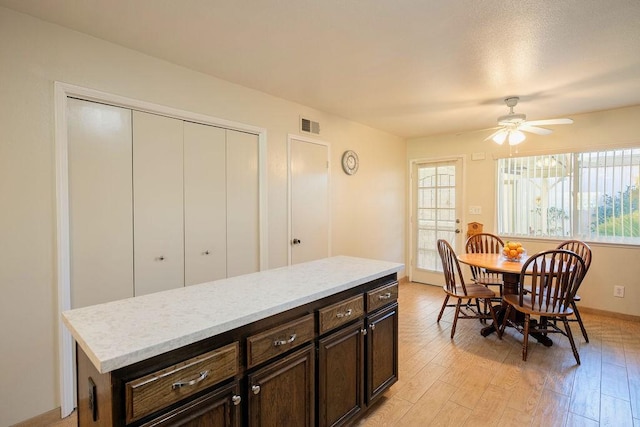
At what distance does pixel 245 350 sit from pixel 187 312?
0.29m

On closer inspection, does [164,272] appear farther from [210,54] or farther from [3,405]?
[210,54]

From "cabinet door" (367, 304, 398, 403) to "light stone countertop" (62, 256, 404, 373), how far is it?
1.00 ft

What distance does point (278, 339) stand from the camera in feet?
4.64

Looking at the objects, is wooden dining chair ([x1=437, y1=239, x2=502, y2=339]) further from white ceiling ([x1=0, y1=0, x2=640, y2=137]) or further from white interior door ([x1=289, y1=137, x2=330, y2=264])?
white ceiling ([x1=0, y1=0, x2=640, y2=137])

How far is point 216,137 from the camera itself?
279cm

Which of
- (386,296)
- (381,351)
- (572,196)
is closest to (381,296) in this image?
(386,296)

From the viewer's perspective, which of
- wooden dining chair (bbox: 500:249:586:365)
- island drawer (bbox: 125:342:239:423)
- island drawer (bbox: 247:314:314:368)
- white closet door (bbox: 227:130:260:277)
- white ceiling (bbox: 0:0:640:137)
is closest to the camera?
island drawer (bbox: 125:342:239:423)

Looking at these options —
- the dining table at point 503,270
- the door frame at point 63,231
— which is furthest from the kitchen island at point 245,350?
the dining table at point 503,270

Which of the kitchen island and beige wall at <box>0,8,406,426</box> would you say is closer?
the kitchen island

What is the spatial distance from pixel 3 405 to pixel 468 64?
12.4 feet

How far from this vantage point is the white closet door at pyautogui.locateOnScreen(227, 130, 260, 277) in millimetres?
2916

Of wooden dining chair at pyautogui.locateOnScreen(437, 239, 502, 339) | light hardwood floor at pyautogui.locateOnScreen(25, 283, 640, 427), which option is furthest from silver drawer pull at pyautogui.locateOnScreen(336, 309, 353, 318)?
wooden dining chair at pyautogui.locateOnScreen(437, 239, 502, 339)

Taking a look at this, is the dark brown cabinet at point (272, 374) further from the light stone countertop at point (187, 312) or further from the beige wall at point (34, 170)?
the beige wall at point (34, 170)

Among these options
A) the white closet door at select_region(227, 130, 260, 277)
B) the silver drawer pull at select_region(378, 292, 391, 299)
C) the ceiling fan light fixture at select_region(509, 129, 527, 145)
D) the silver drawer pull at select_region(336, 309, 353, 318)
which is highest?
the ceiling fan light fixture at select_region(509, 129, 527, 145)
